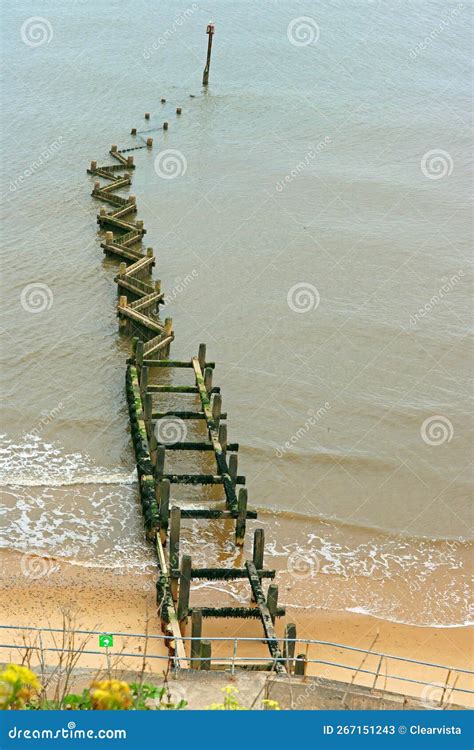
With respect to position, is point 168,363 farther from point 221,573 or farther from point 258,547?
point 221,573

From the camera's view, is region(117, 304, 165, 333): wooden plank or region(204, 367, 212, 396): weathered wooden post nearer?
region(204, 367, 212, 396): weathered wooden post

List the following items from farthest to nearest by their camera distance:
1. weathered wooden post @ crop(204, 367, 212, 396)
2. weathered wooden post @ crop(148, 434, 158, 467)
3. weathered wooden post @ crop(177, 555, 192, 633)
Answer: weathered wooden post @ crop(204, 367, 212, 396) < weathered wooden post @ crop(148, 434, 158, 467) < weathered wooden post @ crop(177, 555, 192, 633)

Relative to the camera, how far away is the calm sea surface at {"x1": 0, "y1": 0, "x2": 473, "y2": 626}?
24547 mm

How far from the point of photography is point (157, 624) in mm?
20297

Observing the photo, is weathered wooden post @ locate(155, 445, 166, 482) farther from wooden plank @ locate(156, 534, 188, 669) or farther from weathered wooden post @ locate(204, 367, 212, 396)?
weathered wooden post @ locate(204, 367, 212, 396)

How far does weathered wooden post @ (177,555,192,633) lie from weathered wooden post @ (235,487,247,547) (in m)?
3.08

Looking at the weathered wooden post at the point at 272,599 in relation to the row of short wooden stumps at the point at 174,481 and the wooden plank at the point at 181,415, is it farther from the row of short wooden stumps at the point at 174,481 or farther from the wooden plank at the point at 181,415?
the wooden plank at the point at 181,415

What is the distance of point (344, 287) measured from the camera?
1475 inches

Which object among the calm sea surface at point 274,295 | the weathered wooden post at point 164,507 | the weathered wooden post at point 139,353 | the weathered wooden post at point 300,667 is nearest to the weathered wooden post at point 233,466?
the calm sea surface at point 274,295

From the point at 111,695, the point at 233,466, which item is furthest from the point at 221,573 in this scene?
the point at 111,695

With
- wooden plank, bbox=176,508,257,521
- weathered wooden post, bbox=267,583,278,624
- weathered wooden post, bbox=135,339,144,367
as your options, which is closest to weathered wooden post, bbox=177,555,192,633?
weathered wooden post, bbox=267,583,278,624

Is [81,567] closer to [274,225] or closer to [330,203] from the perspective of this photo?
[274,225]

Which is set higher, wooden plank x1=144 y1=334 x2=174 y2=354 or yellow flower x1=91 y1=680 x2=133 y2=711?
wooden plank x1=144 y1=334 x2=174 y2=354
